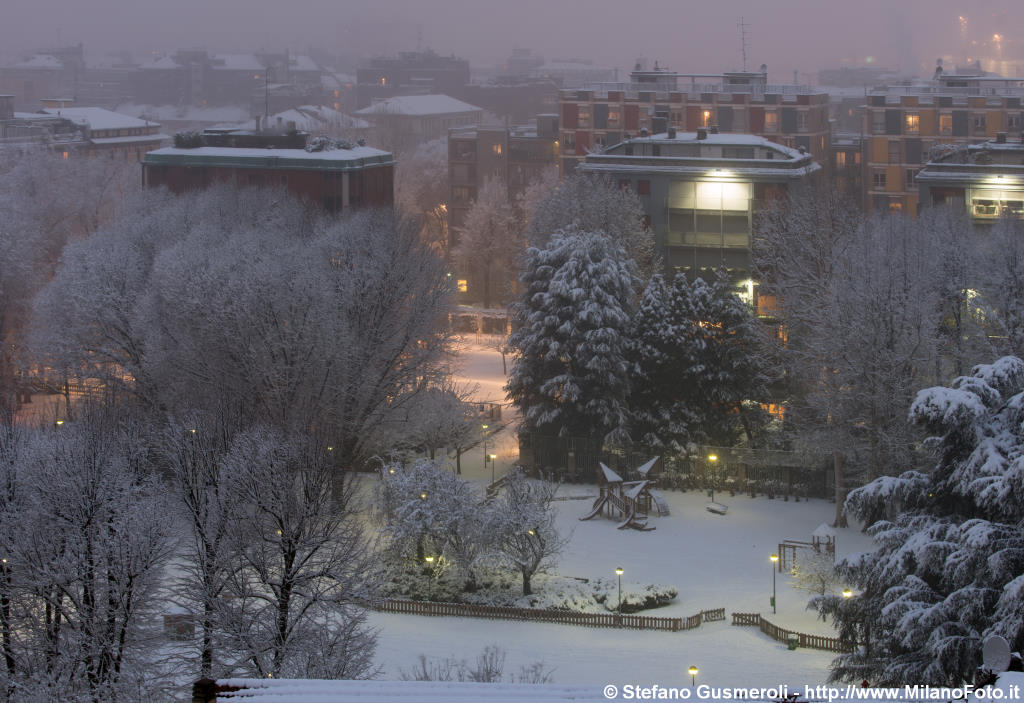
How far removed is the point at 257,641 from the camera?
82.7 feet

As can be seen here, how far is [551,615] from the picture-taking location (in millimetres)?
31953

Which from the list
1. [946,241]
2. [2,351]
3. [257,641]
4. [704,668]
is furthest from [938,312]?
[2,351]

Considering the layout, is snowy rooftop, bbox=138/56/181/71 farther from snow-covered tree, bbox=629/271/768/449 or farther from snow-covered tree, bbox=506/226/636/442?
snow-covered tree, bbox=629/271/768/449

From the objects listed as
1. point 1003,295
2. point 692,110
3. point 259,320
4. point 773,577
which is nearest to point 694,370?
point 1003,295

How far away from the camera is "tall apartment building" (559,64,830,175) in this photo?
75062 millimetres

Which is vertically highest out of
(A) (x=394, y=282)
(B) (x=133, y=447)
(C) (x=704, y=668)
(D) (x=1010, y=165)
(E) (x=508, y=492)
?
(D) (x=1010, y=165)

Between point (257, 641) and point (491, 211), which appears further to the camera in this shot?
point (491, 211)

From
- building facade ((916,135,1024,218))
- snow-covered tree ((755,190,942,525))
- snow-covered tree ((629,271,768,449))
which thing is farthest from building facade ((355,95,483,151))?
snow-covered tree ((755,190,942,525))

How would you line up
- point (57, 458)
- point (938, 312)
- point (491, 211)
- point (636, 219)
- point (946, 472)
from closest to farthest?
point (946, 472) < point (57, 458) < point (938, 312) < point (636, 219) < point (491, 211)

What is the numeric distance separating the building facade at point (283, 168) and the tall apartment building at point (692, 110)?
19770mm

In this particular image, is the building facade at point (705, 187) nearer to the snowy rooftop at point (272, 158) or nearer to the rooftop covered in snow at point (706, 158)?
the rooftop covered in snow at point (706, 158)

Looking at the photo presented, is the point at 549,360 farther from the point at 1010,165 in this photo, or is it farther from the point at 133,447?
the point at 1010,165

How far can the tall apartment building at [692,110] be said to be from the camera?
7506 cm

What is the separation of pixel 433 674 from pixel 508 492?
402 inches
